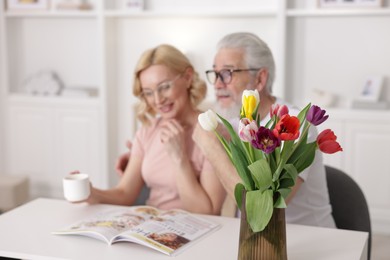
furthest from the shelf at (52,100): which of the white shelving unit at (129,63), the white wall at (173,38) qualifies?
the white wall at (173,38)

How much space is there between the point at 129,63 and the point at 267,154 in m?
3.40

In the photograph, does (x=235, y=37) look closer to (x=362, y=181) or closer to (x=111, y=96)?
(x=362, y=181)

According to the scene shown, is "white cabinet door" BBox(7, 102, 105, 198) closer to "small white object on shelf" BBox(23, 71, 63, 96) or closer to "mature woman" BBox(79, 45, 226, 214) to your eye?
"small white object on shelf" BBox(23, 71, 63, 96)

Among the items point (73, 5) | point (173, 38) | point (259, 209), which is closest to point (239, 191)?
point (259, 209)

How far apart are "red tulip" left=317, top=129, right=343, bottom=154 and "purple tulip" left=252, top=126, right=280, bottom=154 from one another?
0.46 ft

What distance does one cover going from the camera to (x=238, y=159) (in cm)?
171

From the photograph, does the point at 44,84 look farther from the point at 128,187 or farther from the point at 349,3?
the point at 128,187

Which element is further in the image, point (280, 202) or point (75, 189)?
point (75, 189)

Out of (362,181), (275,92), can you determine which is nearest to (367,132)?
(362,181)

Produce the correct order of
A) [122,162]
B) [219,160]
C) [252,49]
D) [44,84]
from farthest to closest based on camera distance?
1. [44,84]
2. [122,162]
3. [252,49]
4. [219,160]

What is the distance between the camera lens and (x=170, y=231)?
2.01m

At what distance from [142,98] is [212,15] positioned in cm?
196

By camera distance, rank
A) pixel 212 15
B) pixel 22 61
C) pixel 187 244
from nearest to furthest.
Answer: pixel 187 244 < pixel 212 15 < pixel 22 61

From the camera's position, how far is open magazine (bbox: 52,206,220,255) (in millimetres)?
1917
